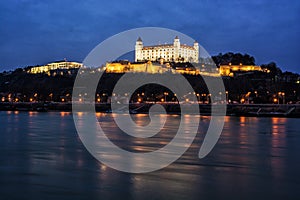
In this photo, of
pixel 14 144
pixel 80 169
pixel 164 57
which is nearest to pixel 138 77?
pixel 164 57

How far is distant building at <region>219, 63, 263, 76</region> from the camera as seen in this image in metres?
79.7

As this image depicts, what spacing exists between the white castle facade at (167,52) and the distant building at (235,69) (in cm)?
1123

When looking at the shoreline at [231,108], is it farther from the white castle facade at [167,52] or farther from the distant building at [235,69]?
the white castle facade at [167,52]

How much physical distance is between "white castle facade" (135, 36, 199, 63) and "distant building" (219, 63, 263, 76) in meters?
11.2

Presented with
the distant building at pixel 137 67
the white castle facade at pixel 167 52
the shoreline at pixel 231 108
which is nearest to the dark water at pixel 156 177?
the shoreline at pixel 231 108

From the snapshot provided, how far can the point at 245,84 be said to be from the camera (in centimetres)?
6625

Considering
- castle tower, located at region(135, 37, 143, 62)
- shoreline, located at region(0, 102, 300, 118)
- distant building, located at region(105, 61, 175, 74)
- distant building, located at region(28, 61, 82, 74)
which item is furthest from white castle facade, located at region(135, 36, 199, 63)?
shoreline, located at region(0, 102, 300, 118)

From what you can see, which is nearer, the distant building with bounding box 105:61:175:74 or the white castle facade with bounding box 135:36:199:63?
the distant building with bounding box 105:61:175:74

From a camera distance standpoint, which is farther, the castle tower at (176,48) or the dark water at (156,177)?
the castle tower at (176,48)

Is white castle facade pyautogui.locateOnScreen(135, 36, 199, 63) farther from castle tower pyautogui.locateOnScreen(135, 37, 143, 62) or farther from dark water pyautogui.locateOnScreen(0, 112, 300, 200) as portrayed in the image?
dark water pyautogui.locateOnScreen(0, 112, 300, 200)

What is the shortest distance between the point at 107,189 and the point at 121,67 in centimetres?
7639

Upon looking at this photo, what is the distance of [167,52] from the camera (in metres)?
91.4

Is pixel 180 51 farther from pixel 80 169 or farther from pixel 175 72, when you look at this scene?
pixel 80 169

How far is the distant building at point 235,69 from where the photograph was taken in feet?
261
